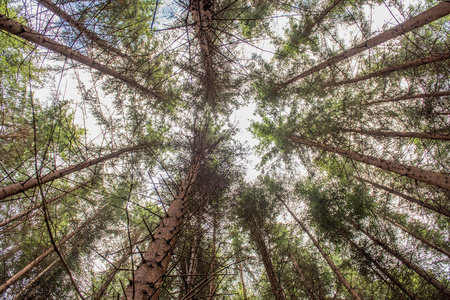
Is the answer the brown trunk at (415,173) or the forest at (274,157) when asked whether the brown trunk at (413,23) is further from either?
the brown trunk at (415,173)

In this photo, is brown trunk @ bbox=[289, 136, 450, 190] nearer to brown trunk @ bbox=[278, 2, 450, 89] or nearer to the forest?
the forest

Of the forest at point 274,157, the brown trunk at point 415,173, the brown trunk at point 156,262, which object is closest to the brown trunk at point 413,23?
the forest at point 274,157

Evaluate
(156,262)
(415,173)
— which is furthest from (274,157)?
(156,262)

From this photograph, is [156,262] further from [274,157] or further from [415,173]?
[274,157]

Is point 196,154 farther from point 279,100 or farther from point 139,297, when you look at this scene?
point 279,100

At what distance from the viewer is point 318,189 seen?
8500 mm

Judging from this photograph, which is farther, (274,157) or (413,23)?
(274,157)

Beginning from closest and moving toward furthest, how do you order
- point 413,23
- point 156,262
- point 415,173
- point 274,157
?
point 156,262, point 413,23, point 415,173, point 274,157

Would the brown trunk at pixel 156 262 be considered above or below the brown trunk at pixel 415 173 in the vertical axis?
below

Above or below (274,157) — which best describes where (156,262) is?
below

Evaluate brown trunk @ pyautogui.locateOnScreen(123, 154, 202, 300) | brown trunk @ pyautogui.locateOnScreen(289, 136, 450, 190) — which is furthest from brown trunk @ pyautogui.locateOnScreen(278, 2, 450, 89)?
brown trunk @ pyautogui.locateOnScreen(123, 154, 202, 300)

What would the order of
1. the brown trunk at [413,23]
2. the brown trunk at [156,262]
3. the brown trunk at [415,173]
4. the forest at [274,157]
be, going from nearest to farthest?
the brown trunk at [156,262] < the brown trunk at [413,23] < the brown trunk at [415,173] < the forest at [274,157]

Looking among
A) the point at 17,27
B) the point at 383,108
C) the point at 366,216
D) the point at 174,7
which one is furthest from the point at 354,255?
the point at 17,27

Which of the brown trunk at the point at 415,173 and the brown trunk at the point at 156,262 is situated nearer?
the brown trunk at the point at 156,262
